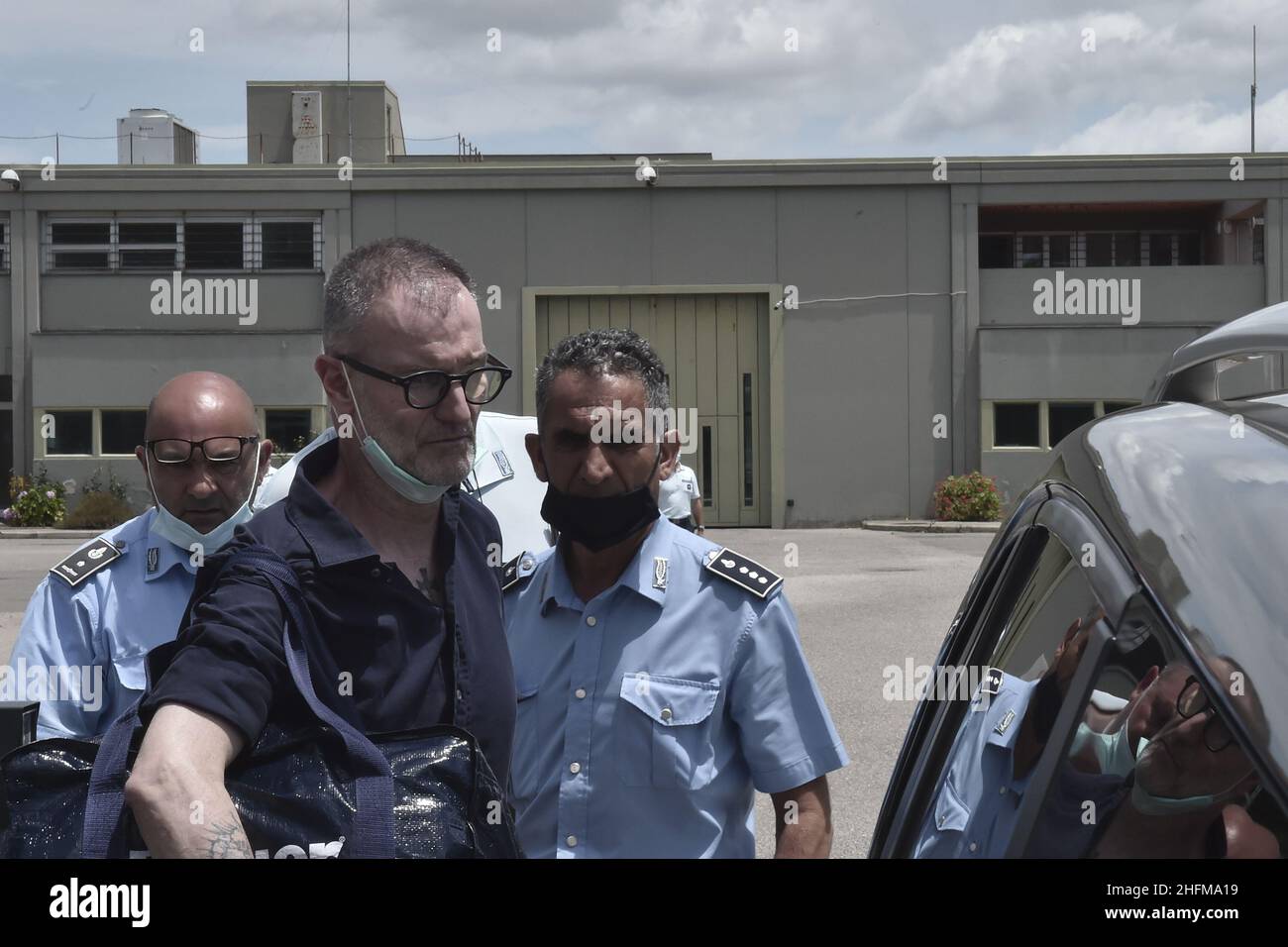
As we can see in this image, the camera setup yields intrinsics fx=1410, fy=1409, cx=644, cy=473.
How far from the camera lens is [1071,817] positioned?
53.6 inches

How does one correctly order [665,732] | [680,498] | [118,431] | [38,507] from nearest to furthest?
1. [665,732]
2. [680,498]
3. [38,507]
4. [118,431]

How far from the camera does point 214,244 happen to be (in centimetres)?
2914

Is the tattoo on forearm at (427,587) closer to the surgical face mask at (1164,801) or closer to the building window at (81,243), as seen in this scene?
the surgical face mask at (1164,801)

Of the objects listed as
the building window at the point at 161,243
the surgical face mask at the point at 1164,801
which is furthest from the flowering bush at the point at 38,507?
the surgical face mask at the point at 1164,801

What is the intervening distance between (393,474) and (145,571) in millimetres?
1795

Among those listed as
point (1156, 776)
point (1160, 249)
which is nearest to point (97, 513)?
point (1160, 249)

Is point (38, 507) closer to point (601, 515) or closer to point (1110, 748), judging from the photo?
point (601, 515)

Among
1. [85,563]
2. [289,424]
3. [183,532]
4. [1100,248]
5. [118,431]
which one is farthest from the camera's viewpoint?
[1100,248]

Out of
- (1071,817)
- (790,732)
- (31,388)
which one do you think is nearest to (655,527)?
(790,732)

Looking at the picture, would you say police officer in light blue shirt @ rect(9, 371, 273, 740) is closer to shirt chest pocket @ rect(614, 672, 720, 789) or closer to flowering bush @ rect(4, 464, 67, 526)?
shirt chest pocket @ rect(614, 672, 720, 789)

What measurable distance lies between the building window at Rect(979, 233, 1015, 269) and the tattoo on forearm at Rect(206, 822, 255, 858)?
1182 inches

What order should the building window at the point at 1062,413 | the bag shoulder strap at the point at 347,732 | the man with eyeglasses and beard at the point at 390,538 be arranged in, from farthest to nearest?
the building window at the point at 1062,413 < the man with eyeglasses and beard at the point at 390,538 < the bag shoulder strap at the point at 347,732

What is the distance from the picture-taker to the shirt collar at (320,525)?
1876 mm

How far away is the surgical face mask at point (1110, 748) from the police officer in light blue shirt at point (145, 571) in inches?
94.2
